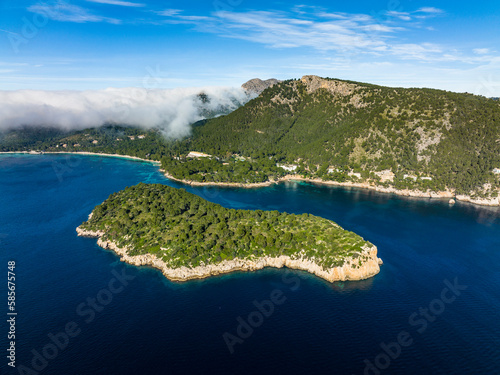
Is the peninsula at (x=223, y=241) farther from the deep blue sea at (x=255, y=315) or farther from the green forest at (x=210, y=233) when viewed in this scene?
the deep blue sea at (x=255, y=315)

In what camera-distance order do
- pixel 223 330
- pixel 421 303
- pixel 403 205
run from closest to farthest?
pixel 223 330, pixel 421 303, pixel 403 205

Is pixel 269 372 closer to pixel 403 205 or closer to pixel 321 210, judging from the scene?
pixel 321 210

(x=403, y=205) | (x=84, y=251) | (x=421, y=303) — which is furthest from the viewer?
(x=403, y=205)

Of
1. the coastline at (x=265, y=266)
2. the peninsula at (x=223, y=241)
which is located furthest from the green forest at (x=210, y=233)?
the coastline at (x=265, y=266)

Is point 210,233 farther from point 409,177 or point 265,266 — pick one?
point 409,177

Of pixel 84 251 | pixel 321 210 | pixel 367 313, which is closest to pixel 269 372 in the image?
pixel 367 313

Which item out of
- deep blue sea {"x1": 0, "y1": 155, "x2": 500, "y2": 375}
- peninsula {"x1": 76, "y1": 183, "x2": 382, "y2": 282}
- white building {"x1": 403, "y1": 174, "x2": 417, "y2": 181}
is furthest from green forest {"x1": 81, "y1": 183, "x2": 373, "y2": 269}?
white building {"x1": 403, "y1": 174, "x2": 417, "y2": 181}
